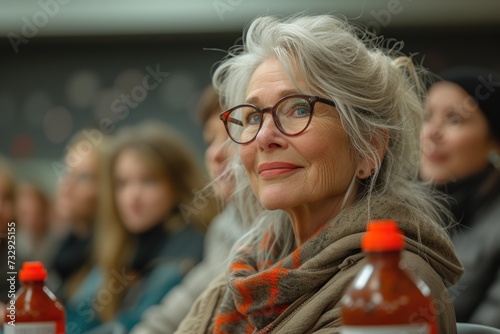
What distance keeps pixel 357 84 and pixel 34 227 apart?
10.4 feet

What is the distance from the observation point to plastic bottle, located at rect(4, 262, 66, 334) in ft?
4.36

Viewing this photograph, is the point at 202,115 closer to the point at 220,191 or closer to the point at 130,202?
the point at 130,202

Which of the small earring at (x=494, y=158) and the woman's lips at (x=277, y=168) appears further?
the small earring at (x=494, y=158)

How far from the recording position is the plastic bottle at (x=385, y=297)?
3.27ft

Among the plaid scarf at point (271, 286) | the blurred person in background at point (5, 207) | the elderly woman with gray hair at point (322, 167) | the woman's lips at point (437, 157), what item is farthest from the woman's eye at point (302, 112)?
the blurred person in background at point (5, 207)

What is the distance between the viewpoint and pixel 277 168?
1646 mm

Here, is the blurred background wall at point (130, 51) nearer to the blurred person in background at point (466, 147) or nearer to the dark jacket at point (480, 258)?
the blurred person in background at point (466, 147)

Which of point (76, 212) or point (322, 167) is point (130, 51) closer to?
point (76, 212)

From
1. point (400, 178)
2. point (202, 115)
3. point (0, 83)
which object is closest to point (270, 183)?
point (400, 178)

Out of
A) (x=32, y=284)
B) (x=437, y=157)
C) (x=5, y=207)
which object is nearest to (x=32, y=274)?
(x=32, y=284)

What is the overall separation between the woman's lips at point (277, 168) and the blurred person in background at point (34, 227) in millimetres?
2723

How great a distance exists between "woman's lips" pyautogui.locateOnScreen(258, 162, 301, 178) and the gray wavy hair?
0.13 m

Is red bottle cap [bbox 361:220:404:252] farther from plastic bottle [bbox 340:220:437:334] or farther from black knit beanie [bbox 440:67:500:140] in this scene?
black knit beanie [bbox 440:67:500:140]

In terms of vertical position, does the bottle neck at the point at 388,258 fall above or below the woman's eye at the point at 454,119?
below
